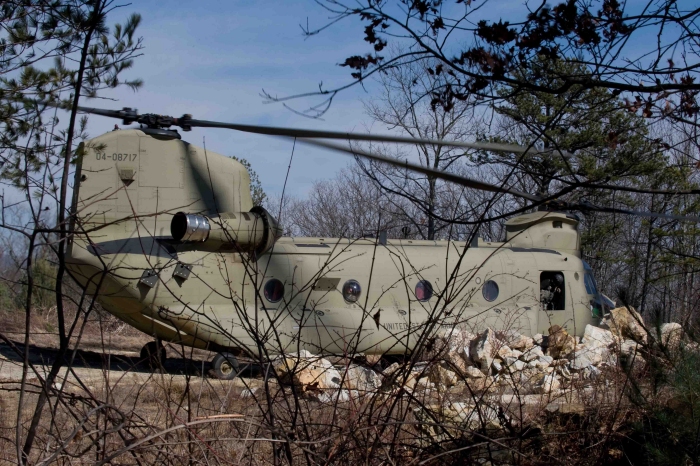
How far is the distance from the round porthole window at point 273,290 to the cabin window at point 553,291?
4885 millimetres

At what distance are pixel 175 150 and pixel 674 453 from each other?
8011mm

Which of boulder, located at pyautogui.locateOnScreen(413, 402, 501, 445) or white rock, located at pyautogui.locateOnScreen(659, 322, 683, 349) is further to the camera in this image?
white rock, located at pyautogui.locateOnScreen(659, 322, 683, 349)

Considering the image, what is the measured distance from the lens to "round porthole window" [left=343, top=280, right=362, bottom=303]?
455 inches

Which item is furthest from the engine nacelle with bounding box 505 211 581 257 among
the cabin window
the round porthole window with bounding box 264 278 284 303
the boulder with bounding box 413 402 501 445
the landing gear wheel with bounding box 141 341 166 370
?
the boulder with bounding box 413 402 501 445

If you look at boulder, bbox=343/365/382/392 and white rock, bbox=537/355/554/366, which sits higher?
boulder, bbox=343/365/382/392

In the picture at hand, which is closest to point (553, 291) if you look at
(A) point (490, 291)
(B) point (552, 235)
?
(B) point (552, 235)

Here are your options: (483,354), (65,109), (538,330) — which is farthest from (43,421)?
(538,330)

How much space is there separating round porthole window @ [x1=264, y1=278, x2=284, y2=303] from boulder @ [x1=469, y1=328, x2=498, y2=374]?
10.2 feet

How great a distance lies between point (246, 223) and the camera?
32.2 ft

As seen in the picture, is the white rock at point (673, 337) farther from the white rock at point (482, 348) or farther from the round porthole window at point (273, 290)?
the round porthole window at point (273, 290)

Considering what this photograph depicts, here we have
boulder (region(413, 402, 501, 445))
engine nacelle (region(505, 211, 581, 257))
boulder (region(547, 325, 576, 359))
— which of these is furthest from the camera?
engine nacelle (region(505, 211, 581, 257))

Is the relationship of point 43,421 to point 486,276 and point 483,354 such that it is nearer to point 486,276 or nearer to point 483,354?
point 483,354

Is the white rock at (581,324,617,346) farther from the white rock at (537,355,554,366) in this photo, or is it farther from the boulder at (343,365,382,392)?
the boulder at (343,365,382,392)

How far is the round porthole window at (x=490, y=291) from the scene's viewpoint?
12.6 metres
